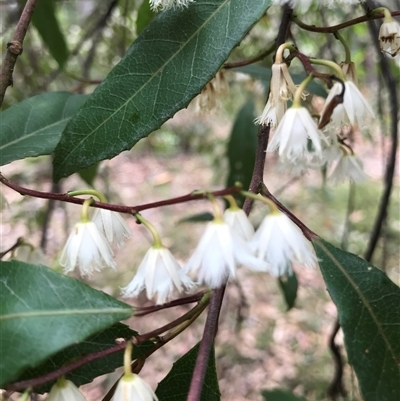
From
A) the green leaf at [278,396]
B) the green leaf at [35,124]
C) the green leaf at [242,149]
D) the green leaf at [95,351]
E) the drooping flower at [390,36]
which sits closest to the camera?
the green leaf at [95,351]

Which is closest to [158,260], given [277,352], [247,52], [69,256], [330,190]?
[69,256]

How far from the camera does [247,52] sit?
2.03 meters

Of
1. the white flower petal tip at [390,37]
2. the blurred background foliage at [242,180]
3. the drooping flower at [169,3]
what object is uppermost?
the drooping flower at [169,3]

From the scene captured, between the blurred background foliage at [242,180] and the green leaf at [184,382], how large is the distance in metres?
0.58

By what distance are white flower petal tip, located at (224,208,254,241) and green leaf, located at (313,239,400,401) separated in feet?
0.47

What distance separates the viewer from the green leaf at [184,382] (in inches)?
24.2

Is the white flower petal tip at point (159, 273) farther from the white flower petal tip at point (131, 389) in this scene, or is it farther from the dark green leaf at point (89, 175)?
the dark green leaf at point (89, 175)

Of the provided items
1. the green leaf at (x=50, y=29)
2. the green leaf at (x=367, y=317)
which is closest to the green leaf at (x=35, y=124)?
the green leaf at (x=50, y=29)

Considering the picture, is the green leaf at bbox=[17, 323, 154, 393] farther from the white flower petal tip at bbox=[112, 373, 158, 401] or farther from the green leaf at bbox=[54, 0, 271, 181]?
the green leaf at bbox=[54, 0, 271, 181]

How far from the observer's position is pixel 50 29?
1226 millimetres

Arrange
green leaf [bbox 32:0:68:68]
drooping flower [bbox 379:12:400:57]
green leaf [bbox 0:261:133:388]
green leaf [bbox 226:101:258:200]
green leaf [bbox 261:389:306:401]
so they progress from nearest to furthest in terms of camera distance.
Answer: green leaf [bbox 0:261:133:388] < drooping flower [bbox 379:12:400:57] < green leaf [bbox 261:389:306:401] < green leaf [bbox 32:0:68:68] < green leaf [bbox 226:101:258:200]

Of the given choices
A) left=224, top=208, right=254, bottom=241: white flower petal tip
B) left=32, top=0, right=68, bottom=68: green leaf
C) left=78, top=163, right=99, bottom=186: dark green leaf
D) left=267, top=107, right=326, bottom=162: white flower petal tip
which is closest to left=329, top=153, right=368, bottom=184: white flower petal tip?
left=267, top=107, right=326, bottom=162: white flower petal tip

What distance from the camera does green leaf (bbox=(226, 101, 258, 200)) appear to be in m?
1.55

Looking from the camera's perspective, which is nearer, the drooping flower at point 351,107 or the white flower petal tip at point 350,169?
the drooping flower at point 351,107
